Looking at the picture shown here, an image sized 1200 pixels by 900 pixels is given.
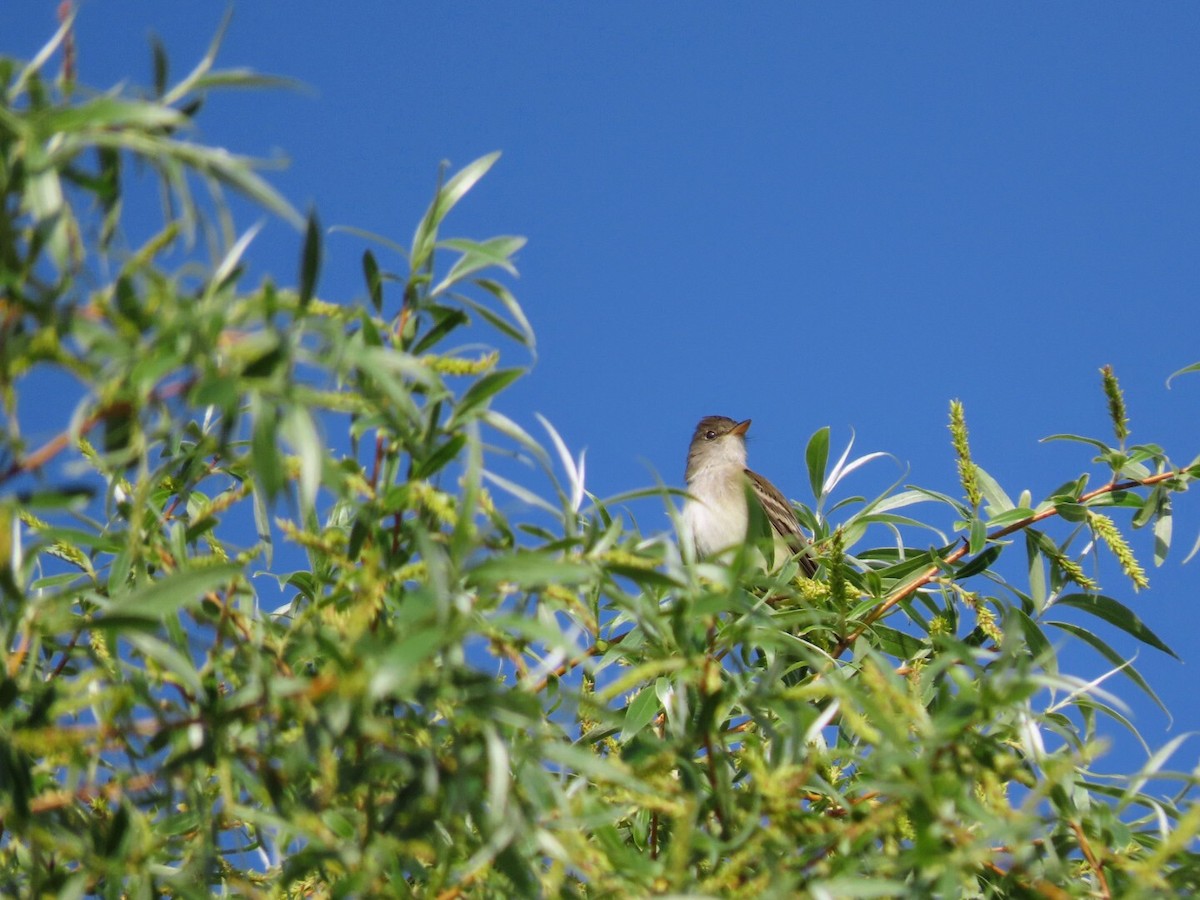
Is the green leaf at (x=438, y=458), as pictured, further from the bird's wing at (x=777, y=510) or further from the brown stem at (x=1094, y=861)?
the bird's wing at (x=777, y=510)

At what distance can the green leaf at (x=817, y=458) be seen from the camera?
13.7 feet

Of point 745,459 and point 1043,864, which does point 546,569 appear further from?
point 745,459

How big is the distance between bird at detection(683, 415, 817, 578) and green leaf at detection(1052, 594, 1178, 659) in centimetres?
384

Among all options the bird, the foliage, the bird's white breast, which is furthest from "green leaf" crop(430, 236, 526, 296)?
the bird's white breast

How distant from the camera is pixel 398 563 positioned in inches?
85.4

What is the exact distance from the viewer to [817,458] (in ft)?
13.9

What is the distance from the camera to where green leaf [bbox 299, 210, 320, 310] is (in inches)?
66.4

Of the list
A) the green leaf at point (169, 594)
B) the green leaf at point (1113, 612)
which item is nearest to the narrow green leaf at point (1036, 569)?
the green leaf at point (1113, 612)

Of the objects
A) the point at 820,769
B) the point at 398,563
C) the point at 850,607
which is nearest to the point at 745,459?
the point at 850,607

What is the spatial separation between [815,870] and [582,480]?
2.77ft

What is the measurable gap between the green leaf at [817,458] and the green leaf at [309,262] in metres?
2.64

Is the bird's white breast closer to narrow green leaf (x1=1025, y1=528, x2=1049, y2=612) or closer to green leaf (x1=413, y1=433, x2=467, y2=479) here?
narrow green leaf (x1=1025, y1=528, x2=1049, y2=612)

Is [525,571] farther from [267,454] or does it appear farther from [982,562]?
[982,562]

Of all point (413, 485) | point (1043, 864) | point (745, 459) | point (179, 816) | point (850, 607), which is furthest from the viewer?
point (745, 459)
